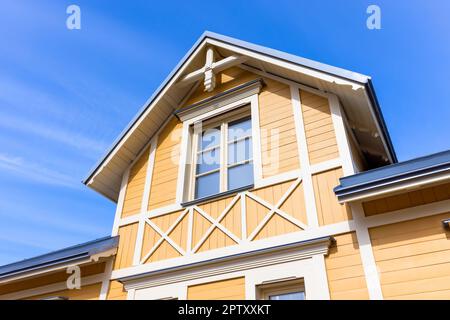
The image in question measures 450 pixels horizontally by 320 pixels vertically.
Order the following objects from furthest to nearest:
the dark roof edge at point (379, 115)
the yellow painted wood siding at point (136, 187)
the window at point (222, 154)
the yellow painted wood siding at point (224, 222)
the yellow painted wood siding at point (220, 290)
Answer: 1. the yellow painted wood siding at point (136, 187)
2. the window at point (222, 154)
3. the dark roof edge at point (379, 115)
4. the yellow painted wood siding at point (224, 222)
5. the yellow painted wood siding at point (220, 290)

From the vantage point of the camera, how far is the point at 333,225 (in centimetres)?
420

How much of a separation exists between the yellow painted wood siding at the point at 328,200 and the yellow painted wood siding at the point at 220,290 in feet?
4.29

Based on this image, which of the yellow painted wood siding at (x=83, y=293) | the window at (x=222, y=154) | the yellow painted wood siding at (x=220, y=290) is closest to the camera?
the yellow painted wood siding at (x=220, y=290)

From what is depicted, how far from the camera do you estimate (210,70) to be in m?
6.46

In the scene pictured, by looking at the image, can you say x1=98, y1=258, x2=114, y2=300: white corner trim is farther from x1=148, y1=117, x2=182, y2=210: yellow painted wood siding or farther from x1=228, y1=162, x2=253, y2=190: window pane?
x1=228, y1=162, x2=253, y2=190: window pane

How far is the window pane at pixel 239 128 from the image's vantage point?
5898mm

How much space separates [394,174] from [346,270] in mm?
1181

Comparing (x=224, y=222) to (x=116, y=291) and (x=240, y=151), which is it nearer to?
(x=240, y=151)

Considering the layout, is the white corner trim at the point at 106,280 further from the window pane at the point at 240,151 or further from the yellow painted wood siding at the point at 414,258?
the yellow painted wood siding at the point at 414,258

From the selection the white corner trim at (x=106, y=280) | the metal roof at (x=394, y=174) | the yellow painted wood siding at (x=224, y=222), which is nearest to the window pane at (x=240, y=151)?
the yellow painted wood siding at (x=224, y=222)

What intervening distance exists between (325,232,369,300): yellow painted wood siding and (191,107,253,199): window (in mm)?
1660

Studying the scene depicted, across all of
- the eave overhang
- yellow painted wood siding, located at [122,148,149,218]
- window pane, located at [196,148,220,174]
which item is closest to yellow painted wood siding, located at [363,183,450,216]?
window pane, located at [196,148,220,174]

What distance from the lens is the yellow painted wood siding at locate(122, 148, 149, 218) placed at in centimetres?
605
